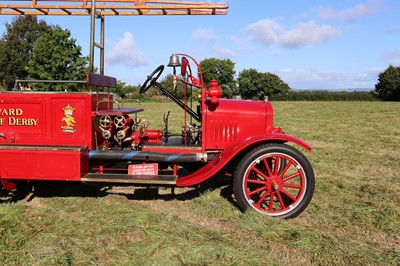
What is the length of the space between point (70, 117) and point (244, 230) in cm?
245

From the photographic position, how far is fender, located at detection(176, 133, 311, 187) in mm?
3986

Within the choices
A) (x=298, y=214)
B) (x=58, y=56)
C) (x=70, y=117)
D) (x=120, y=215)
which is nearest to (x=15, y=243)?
(x=120, y=215)

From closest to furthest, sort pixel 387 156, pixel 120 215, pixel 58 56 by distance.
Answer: pixel 120 215 < pixel 387 156 < pixel 58 56

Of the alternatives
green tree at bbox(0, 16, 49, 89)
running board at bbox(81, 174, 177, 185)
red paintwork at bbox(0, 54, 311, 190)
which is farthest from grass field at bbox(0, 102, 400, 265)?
green tree at bbox(0, 16, 49, 89)

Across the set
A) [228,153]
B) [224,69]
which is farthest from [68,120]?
[224,69]

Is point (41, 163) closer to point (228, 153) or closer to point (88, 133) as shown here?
point (88, 133)

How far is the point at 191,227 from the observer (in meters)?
3.62

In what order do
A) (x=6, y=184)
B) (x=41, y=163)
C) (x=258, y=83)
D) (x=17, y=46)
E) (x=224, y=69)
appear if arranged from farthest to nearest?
(x=258, y=83) → (x=224, y=69) → (x=17, y=46) → (x=6, y=184) → (x=41, y=163)

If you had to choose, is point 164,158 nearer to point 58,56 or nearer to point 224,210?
point 224,210

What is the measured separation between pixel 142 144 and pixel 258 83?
224ft

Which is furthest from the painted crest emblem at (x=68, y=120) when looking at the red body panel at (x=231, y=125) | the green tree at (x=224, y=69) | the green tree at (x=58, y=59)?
the green tree at (x=224, y=69)

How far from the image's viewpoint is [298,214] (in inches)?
155

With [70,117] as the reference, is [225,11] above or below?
above

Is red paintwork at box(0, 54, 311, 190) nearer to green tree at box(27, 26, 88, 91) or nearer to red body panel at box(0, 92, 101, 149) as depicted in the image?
red body panel at box(0, 92, 101, 149)
